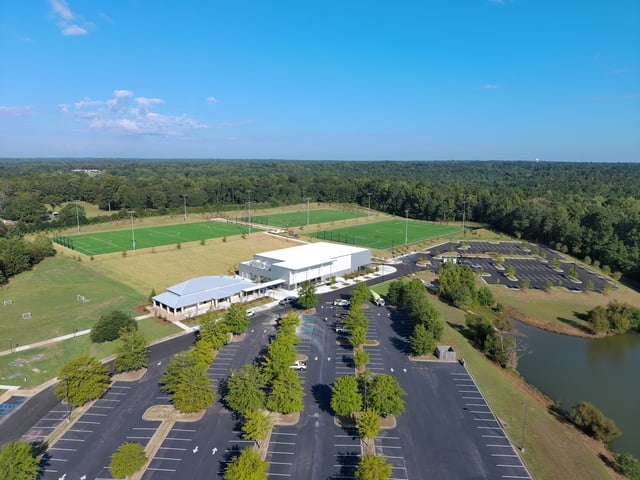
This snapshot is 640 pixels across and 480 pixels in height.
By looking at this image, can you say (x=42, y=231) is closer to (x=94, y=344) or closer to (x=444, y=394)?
(x=94, y=344)

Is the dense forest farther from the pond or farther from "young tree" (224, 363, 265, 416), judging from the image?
"young tree" (224, 363, 265, 416)

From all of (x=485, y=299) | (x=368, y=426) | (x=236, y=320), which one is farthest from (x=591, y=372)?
(x=236, y=320)

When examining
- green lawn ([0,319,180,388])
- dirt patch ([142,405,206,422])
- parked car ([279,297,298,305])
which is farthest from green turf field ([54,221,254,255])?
dirt patch ([142,405,206,422])

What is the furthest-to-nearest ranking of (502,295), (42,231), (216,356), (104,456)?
(42,231), (502,295), (216,356), (104,456)

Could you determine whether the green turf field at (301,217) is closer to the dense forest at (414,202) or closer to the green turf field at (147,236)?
the green turf field at (147,236)

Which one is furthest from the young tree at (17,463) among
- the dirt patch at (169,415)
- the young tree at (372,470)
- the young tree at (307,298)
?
the young tree at (307,298)

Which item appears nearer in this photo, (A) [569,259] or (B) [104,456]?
(B) [104,456]

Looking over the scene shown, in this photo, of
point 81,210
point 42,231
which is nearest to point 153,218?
point 81,210
